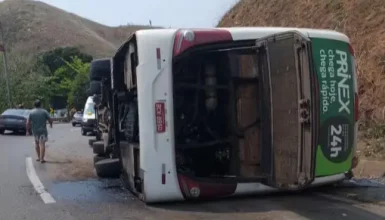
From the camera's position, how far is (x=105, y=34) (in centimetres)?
13488

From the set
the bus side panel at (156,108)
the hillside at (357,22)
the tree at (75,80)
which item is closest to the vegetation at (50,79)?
the tree at (75,80)

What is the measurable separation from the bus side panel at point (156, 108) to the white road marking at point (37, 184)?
77.8 inches

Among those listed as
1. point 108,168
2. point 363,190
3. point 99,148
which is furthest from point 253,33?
point 99,148

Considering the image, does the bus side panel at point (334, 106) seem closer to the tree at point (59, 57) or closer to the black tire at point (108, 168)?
the black tire at point (108, 168)

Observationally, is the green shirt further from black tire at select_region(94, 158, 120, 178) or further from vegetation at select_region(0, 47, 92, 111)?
vegetation at select_region(0, 47, 92, 111)

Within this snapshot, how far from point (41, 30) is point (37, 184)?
300 feet

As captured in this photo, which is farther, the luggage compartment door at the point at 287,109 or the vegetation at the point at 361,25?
the vegetation at the point at 361,25

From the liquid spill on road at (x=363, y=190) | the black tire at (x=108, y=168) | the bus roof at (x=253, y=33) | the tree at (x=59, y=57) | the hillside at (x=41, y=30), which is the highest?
the hillside at (x=41, y=30)

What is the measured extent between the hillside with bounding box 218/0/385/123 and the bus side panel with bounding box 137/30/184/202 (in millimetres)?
6303

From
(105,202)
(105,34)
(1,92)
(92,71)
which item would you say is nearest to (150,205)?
(105,202)

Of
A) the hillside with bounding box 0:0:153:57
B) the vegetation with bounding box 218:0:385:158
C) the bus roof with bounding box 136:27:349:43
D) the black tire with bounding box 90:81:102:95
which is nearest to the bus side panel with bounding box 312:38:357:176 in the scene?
the bus roof with bounding box 136:27:349:43

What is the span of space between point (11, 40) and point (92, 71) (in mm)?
87474

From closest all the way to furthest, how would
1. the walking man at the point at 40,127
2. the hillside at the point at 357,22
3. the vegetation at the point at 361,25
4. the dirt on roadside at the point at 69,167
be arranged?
the dirt on roadside at the point at 69,167, the vegetation at the point at 361,25, the hillside at the point at 357,22, the walking man at the point at 40,127

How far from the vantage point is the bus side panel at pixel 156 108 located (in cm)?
788
